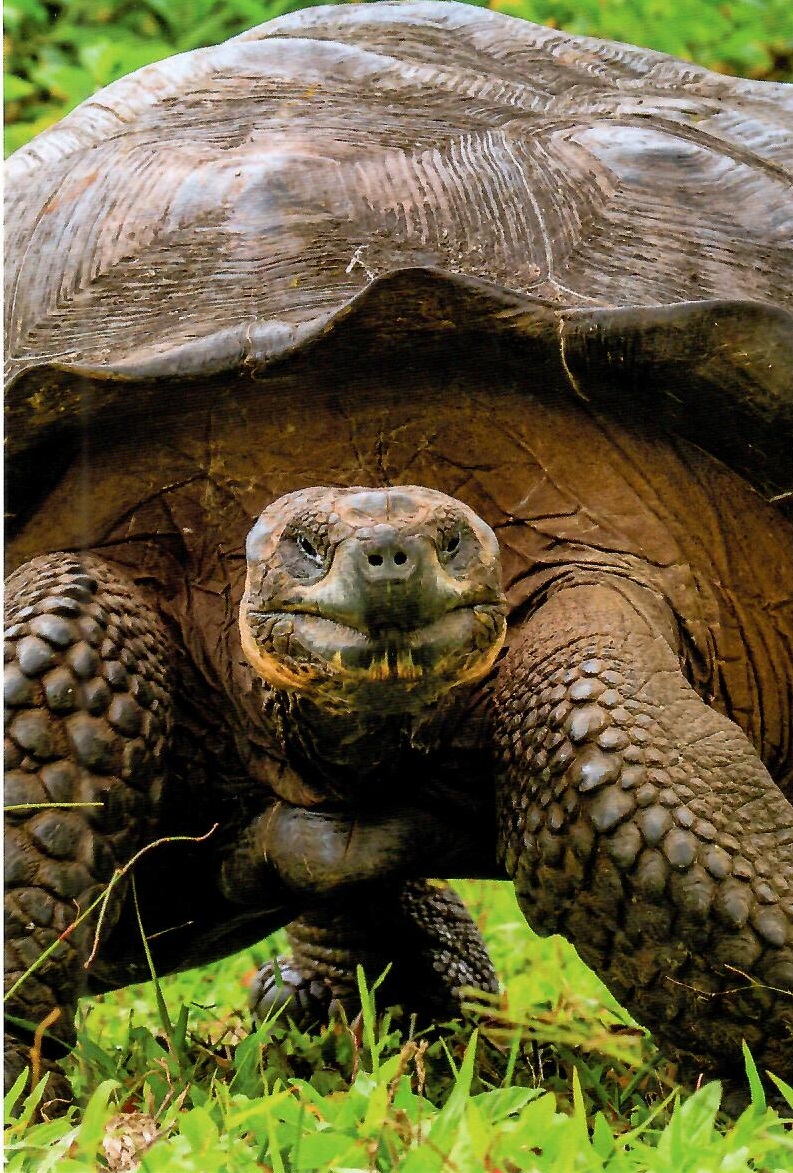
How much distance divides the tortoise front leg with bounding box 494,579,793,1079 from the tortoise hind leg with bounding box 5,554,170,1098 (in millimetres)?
667

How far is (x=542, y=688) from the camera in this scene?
239 centimetres

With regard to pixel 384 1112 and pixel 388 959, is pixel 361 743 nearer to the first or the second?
pixel 384 1112

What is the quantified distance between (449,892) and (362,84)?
2.19m

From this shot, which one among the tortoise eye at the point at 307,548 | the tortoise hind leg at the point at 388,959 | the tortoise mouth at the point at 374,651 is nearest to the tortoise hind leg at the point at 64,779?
the tortoise mouth at the point at 374,651

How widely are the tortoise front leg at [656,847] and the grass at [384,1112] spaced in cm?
16

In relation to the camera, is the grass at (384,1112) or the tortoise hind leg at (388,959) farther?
the tortoise hind leg at (388,959)

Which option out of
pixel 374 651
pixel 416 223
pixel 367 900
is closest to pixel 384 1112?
pixel 374 651

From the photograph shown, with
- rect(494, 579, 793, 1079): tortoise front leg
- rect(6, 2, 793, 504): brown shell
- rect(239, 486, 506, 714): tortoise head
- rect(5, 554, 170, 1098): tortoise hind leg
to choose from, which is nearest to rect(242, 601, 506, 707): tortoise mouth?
rect(239, 486, 506, 714): tortoise head

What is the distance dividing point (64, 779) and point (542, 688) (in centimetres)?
83

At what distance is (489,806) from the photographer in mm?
2607

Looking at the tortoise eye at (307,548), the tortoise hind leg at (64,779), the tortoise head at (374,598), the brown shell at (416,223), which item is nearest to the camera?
the tortoise head at (374,598)

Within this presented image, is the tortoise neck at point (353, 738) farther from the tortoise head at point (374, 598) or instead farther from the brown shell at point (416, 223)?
the brown shell at point (416, 223)

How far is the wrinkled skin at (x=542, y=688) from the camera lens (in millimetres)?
2242

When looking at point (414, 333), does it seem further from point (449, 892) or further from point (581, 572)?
point (449, 892)
